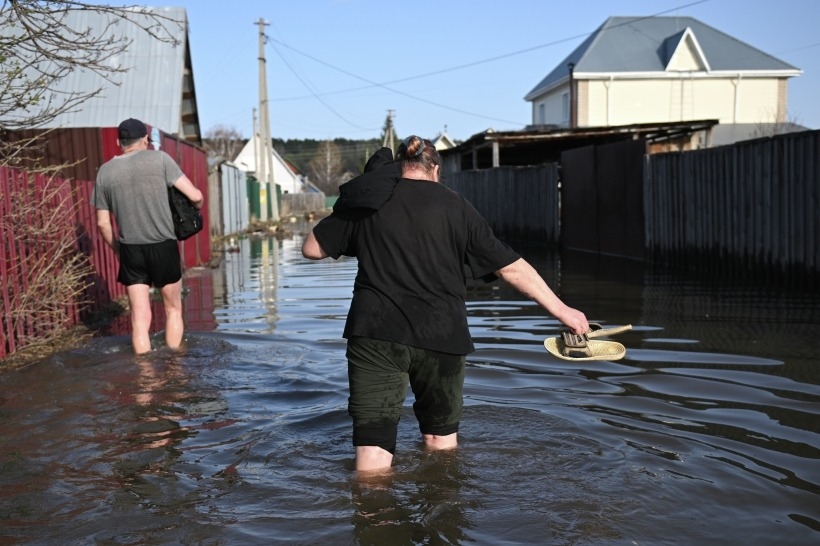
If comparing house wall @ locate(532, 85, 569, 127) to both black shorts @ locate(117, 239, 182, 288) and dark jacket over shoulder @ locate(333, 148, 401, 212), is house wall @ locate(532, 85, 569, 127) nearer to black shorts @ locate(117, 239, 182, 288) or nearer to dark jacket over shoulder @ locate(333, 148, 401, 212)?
black shorts @ locate(117, 239, 182, 288)

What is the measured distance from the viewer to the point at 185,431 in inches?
201

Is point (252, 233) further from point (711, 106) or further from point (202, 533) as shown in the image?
point (202, 533)

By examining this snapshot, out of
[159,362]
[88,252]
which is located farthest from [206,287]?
[159,362]

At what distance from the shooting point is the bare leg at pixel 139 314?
22.8 ft

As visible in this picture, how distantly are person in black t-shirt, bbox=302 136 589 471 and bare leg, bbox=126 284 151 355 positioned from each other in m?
3.36

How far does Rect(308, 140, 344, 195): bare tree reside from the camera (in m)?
113

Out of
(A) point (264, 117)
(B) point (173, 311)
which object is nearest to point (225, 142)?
(A) point (264, 117)

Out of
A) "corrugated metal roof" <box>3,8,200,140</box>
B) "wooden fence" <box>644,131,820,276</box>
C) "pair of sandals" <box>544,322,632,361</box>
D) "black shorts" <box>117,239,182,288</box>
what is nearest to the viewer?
"pair of sandals" <box>544,322,632,361</box>

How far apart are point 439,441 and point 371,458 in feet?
1.49

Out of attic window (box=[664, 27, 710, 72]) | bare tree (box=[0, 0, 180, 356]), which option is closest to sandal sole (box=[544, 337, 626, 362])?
bare tree (box=[0, 0, 180, 356])

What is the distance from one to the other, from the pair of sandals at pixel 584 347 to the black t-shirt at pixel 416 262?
0.55 metres

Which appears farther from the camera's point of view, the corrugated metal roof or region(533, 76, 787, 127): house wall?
region(533, 76, 787, 127): house wall

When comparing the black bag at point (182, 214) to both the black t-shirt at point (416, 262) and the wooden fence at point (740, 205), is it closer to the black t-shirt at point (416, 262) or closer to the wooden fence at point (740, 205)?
the black t-shirt at point (416, 262)

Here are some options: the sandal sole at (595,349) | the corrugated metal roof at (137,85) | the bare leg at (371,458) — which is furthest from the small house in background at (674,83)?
the bare leg at (371,458)
